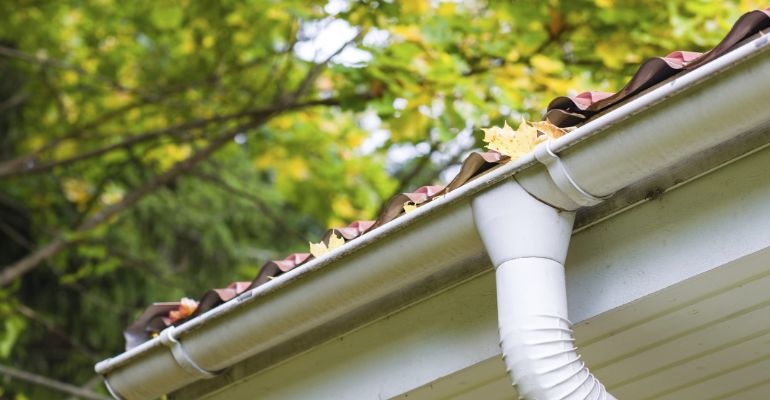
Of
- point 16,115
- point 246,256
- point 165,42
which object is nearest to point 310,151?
point 165,42

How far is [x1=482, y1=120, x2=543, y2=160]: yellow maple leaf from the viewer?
2.37 m

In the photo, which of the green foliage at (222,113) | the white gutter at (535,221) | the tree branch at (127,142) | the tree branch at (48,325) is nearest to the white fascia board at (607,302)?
the white gutter at (535,221)

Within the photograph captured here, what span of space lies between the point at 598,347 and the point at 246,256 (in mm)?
7378

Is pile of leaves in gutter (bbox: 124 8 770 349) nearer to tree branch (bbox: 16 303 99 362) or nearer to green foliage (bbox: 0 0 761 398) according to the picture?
green foliage (bbox: 0 0 761 398)

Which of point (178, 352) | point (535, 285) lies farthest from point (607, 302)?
point (178, 352)

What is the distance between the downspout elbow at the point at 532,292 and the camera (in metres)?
2.20

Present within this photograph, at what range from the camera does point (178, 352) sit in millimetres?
3098

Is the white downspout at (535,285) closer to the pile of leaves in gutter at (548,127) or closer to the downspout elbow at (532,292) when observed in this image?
the downspout elbow at (532,292)

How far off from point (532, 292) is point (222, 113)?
5.77m

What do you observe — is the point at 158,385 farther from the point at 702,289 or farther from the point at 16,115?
the point at 16,115

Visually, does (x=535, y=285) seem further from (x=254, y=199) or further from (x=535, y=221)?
(x=254, y=199)

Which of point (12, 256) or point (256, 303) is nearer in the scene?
point (256, 303)

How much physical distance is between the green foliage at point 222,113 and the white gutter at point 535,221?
7.99 ft

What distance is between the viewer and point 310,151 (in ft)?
25.9
